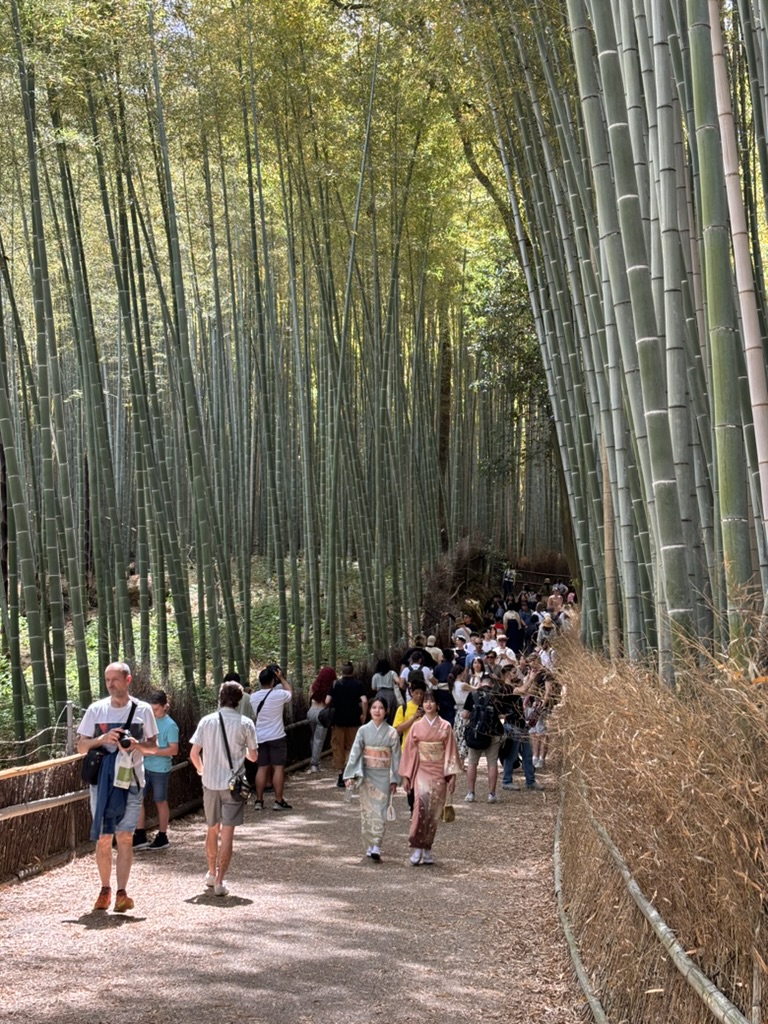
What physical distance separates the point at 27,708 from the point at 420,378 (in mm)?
7533

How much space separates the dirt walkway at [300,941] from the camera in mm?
3609

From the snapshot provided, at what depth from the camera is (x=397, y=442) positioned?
15.1m

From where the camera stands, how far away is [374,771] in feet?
20.7

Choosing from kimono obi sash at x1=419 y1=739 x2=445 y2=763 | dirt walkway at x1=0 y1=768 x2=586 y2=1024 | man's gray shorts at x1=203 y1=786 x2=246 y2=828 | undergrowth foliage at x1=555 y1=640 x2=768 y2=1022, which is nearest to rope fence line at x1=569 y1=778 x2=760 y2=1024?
undergrowth foliage at x1=555 y1=640 x2=768 y2=1022

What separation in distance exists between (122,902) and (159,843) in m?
1.87

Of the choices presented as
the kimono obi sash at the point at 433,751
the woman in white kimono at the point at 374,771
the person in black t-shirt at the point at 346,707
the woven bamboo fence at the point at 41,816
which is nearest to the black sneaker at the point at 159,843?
the woven bamboo fence at the point at 41,816

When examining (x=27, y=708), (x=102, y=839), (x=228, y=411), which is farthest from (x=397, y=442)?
(x=102, y=839)

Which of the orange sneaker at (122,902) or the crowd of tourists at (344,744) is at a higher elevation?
the crowd of tourists at (344,744)

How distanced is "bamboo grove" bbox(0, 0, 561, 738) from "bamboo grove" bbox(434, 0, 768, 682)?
340 cm

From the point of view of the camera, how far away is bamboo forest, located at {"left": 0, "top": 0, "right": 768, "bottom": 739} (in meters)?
3.78

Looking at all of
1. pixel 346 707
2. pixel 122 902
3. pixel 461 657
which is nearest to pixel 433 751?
pixel 122 902

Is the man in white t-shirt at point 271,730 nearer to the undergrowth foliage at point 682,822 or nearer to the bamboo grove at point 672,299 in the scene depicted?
the bamboo grove at point 672,299

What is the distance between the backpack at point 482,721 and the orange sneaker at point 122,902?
3.60 meters

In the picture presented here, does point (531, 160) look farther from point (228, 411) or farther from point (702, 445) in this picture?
point (228, 411)
